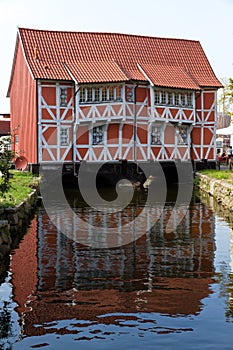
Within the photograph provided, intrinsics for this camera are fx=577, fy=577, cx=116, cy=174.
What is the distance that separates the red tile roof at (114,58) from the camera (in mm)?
32500

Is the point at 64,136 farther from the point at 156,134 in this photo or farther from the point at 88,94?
the point at 156,134

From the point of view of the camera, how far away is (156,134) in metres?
34.3

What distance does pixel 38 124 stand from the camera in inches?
1265

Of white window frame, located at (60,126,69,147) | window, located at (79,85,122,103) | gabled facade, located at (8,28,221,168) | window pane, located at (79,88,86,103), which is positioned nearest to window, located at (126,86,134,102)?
gabled facade, located at (8,28,221,168)

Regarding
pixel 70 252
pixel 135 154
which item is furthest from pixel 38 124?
pixel 70 252

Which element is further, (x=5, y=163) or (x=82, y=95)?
(x=82, y=95)

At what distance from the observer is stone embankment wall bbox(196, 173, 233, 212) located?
21.0 m

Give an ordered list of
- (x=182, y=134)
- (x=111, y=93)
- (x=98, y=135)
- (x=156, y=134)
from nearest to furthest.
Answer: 1. (x=111, y=93)
2. (x=98, y=135)
3. (x=156, y=134)
4. (x=182, y=134)

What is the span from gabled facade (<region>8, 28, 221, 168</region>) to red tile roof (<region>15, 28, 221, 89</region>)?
57mm

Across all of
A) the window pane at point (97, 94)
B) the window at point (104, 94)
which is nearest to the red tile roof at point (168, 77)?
the window at point (104, 94)

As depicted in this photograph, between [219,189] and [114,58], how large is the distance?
14.2 metres

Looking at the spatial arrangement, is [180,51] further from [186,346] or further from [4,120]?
[186,346]

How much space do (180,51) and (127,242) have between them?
2599 cm

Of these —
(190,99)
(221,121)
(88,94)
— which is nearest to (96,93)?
(88,94)
